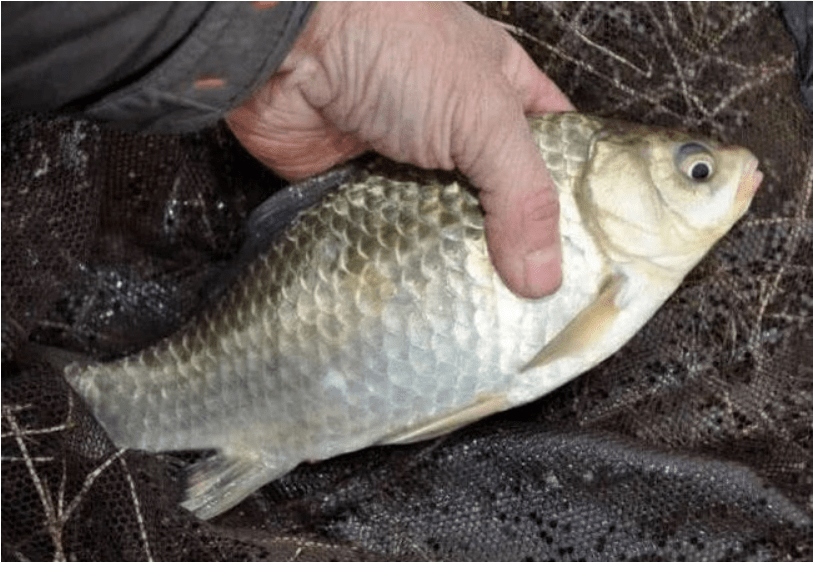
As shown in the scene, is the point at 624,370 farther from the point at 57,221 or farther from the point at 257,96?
the point at 57,221

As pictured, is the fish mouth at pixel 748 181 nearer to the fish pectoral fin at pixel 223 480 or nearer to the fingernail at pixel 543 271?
the fingernail at pixel 543 271

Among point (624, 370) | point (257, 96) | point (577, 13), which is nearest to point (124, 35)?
point (257, 96)

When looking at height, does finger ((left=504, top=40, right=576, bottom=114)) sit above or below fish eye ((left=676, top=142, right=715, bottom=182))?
above

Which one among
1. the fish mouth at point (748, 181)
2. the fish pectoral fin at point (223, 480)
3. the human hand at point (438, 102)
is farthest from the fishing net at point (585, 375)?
the human hand at point (438, 102)

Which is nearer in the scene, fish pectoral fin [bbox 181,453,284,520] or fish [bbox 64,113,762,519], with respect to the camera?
fish [bbox 64,113,762,519]

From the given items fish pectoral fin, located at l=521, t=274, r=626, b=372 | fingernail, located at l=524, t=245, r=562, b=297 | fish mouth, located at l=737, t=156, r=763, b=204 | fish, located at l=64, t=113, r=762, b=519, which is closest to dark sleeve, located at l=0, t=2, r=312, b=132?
fish, located at l=64, t=113, r=762, b=519

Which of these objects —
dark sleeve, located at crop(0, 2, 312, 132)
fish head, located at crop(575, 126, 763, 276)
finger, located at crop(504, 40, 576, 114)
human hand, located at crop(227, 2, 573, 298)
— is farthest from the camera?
finger, located at crop(504, 40, 576, 114)

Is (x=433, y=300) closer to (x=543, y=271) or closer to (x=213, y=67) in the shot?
(x=543, y=271)

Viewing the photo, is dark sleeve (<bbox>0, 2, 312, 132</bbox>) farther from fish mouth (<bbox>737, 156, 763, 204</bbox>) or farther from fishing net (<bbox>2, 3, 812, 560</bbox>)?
fish mouth (<bbox>737, 156, 763, 204</bbox>)
